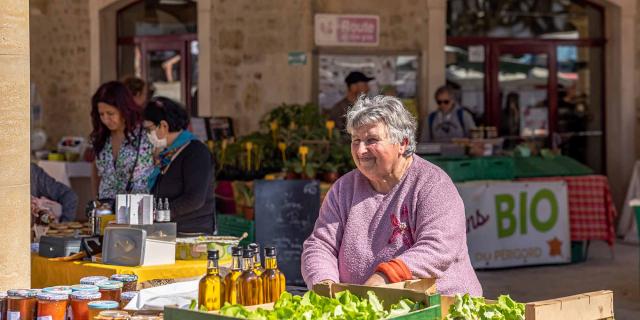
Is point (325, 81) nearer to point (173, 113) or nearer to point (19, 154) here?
point (173, 113)

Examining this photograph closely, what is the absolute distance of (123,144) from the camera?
671 centimetres

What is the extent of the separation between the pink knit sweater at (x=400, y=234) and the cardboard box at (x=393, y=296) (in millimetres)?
266

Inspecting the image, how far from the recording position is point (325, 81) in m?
12.6

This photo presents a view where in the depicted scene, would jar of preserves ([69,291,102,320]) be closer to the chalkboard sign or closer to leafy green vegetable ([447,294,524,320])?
leafy green vegetable ([447,294,524,320])

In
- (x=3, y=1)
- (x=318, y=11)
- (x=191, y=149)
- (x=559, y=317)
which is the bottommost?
(x=559, y=317)

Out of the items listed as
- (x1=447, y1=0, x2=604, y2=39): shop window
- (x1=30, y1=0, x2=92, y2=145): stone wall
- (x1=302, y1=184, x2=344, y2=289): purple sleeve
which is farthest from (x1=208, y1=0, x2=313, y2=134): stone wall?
(x1=302, y1=184, x2=344, y2=289): purple sleeve

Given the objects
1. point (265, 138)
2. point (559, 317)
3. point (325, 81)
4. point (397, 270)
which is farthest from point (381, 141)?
point (325, 81)

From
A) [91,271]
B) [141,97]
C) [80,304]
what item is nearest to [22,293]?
[80,304]

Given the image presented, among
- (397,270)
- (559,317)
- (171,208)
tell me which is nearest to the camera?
(559,317)

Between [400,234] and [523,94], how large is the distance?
31.9 ft

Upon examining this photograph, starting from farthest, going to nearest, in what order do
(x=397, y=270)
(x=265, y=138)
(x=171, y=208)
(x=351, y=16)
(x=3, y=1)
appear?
(x=351, y=16), (x=265, y=138), (x=171, y=208), (x=3, y=1), (x=397, y=270)

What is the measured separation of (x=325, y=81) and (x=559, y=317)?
916 cm

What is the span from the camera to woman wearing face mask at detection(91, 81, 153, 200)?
6.64 meters

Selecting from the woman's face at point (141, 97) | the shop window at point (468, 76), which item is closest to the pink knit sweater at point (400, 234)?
the woman's face at point (141, 97)
